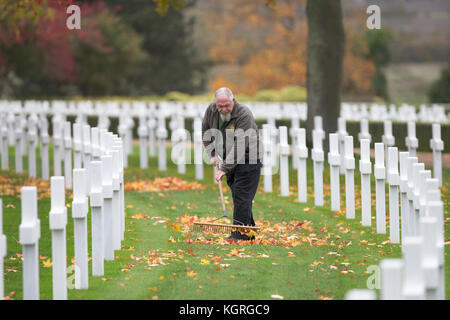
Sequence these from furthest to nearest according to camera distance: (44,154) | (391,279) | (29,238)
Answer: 1. (44,154)
2. (29,238)
3. (391,279)

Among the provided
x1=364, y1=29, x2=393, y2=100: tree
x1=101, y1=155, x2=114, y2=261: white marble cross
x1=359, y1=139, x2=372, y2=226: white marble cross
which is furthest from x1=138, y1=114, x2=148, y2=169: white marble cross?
x1=364, y1=29, x2=393, y2=100: tree

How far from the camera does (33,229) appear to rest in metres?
6.66

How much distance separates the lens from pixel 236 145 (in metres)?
9.87

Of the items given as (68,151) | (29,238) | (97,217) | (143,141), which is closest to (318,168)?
(68,151)

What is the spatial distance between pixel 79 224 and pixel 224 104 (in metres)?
2.82

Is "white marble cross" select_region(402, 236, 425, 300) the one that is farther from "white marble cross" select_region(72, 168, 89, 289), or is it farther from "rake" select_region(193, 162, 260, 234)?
"rake" select_region(193, 162, 260, 234)

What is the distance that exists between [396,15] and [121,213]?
8958cm

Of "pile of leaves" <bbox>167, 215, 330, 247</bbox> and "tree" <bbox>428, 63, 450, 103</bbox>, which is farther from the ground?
"tree" <bbox>428, 63, 450, 103</bbox>

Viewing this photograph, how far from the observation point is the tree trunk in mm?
18969

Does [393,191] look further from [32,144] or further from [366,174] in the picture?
[32,144]

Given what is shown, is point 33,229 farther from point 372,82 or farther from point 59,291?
point 372,82

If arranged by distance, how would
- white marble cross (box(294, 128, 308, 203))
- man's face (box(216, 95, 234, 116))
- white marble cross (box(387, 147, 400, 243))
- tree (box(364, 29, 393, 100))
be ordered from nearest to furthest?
1. man's face (box(216, 95, 234, 116))
2. white marble cross (box(387, 147, 400, 243))
3. white marble cross (box(294, 128, 308, 203))
4. tree (box(364, 29, 393, 100))

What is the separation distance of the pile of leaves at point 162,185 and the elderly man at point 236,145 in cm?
525

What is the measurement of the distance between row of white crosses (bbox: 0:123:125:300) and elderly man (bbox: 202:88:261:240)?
120 centimetres
